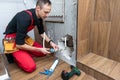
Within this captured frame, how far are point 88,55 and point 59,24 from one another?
480mm

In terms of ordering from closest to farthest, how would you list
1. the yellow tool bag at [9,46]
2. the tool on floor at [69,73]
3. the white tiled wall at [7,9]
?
the tool on floor at [69,73]
the yellow tool bag at [9,46]
the white tiled wall at [7,9]

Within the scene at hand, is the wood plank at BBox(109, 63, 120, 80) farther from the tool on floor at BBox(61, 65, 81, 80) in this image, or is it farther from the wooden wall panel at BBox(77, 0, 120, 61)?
the tool on floor at BBox(61, 65, 81, 80)

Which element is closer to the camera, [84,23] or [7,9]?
[84,23]

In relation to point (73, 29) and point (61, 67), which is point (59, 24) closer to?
point (73, 29)

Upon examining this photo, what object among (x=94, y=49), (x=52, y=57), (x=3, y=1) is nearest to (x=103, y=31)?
(x=94, y=49)

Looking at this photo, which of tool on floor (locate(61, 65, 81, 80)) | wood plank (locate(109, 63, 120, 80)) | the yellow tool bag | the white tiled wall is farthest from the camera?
the white tiled wall

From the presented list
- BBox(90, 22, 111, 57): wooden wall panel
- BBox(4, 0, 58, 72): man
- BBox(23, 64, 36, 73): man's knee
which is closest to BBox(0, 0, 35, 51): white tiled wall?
BBox(4, 0, 58, 72): man

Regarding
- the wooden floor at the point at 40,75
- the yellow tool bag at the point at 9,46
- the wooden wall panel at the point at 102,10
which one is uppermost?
the wooden wall panel at the point at 102,10

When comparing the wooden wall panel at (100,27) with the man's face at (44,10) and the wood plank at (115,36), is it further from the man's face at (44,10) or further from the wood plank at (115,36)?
the man's face at (44,10)

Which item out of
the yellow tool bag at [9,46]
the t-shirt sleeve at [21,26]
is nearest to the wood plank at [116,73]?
the t-shirt sleeve at [21,26]

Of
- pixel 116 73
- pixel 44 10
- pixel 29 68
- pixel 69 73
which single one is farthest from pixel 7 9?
pixel 116 73

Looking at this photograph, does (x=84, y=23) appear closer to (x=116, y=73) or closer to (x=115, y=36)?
(x=115, y=36)

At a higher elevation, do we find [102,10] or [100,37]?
[102,10]

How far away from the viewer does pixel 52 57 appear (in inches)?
57.5
